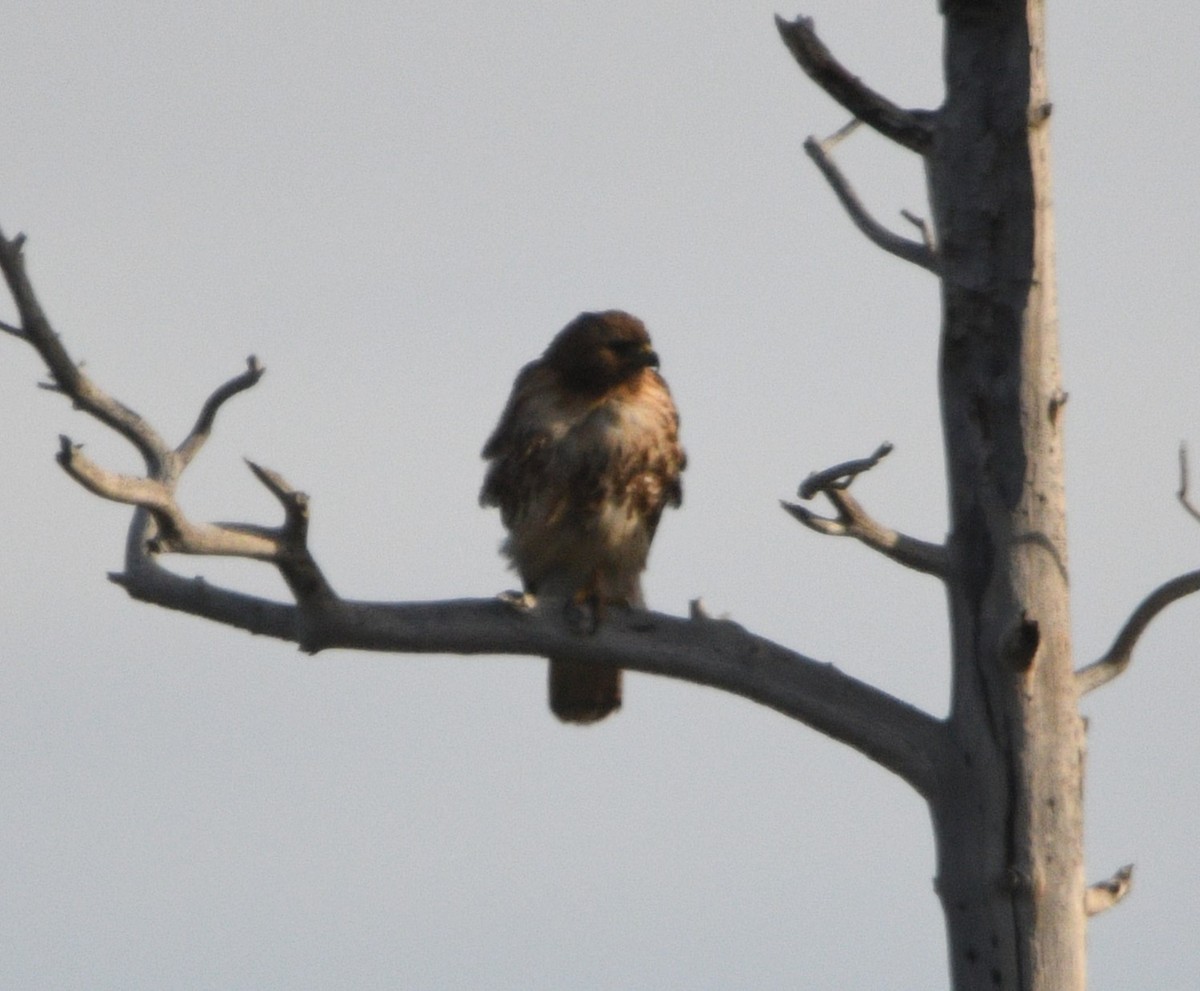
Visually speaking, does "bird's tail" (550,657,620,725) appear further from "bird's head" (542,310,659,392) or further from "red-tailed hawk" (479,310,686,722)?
"bird's head" (542,310,659,392)

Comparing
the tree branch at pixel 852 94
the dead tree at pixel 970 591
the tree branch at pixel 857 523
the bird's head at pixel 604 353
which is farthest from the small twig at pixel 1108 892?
the bird's head at pixel 604 353

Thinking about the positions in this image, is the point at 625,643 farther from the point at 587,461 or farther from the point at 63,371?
the point at 587,461

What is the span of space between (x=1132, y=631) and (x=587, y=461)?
218 centimetres

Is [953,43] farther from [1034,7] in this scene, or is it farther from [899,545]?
[899,545]

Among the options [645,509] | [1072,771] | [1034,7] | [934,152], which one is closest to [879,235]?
[934,152]

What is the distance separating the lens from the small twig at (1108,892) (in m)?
4.51

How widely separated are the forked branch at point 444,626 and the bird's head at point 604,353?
6.15ft

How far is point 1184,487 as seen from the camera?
483cm

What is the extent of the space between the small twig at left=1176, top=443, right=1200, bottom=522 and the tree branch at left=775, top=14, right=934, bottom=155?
0.90 meters

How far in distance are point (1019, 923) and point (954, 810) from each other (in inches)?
10.9

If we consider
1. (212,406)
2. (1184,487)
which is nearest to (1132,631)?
(1184,487)

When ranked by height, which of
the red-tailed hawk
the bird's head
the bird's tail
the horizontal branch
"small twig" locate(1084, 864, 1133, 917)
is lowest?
"small twig" locate(1084, 864, 1133, 917)

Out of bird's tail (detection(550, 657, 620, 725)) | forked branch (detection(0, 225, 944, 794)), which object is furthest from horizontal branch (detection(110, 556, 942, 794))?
bird's tail (detection(550, 657, 620, 725))

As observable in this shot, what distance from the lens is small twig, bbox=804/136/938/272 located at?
4.75 m
